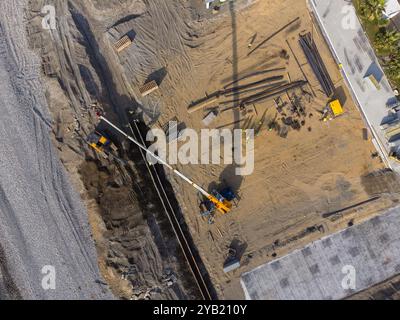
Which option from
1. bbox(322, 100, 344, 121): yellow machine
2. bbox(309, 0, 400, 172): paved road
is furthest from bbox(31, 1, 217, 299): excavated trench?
bbox(309, 0, 400, 172): paved road

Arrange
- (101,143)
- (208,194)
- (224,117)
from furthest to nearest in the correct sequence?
(224,117) → (208,194) → (101,143)

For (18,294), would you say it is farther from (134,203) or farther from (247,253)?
(247,253)

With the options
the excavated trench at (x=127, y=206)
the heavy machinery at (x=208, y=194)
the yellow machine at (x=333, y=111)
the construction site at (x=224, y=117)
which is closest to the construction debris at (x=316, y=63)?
Answer: the construction site at (x=224, y=117)

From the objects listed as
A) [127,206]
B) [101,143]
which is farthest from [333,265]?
[101,143]

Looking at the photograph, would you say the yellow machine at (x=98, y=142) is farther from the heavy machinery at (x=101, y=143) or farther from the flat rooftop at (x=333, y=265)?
the flat rooftop at (x=333, y=265)

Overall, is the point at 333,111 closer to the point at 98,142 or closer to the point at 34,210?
the point at 98,142

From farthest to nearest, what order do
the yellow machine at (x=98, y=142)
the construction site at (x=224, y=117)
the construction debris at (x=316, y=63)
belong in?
the construction debris at (x=316, y=63) < the construction site at (x=224, y=117) < the yellow machine at (x=98, y=142)
